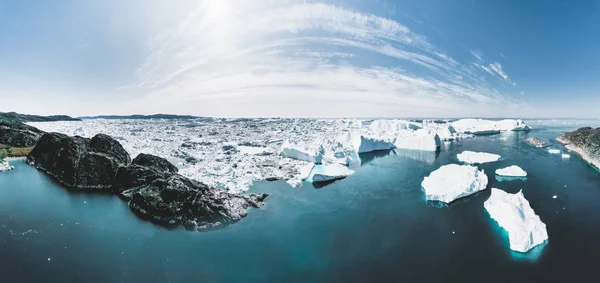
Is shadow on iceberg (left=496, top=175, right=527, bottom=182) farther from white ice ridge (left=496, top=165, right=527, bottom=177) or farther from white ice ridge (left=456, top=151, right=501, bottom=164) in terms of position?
white ice ridge (left=456, top=151, right=501, bottom=164)

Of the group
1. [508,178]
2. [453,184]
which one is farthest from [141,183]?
[508,178]

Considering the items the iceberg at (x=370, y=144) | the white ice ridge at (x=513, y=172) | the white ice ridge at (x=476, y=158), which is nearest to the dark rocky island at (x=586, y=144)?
the white ice ridge at (x=476, y=158)

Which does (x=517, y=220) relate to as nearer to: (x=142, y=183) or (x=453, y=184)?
(x=453, y=184)

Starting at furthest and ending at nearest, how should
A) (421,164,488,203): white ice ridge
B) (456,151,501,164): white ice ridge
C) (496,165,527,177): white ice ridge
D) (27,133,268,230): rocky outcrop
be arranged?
(456,151,501,164): white ice ridge → (496,165,527,177): white ice ridge → (421,164,488,203): white ice ridge → (27,133,268,230): rocky outcrop

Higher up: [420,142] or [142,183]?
Answer: [420,142]

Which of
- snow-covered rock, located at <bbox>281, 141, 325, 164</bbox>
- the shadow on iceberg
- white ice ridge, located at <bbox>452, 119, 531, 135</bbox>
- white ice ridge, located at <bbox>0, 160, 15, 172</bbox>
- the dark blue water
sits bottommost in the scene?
the dark blue water

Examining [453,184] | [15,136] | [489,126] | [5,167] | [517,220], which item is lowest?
[517,220]

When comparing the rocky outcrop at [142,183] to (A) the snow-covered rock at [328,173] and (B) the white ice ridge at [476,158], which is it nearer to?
(A) the snow-covered rock at [328,173]

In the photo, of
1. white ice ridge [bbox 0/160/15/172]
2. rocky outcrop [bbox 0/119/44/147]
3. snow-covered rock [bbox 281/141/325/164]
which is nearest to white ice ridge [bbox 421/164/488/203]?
snow-covered rock [bbox 281/141/325/164]

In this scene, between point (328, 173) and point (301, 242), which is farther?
point (328, 173)
